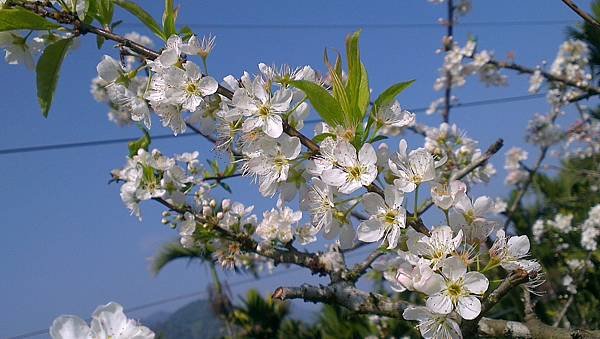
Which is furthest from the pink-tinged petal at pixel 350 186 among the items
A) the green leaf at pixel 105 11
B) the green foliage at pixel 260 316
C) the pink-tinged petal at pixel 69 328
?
the green foliage at pixel 260 316

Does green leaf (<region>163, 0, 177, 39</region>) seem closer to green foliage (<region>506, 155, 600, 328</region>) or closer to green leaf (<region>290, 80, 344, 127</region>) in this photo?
green leaf (<region>290, 80, 344, 127</region>)

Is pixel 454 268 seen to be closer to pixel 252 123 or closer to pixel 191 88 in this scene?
pixel 252 123

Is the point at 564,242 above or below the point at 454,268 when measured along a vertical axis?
below

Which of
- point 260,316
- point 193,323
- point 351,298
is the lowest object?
point 193,323

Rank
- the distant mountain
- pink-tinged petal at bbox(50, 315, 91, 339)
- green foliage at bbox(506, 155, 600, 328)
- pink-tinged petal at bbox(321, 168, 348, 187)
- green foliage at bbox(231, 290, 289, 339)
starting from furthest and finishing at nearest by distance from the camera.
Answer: the distant mountain < green foliage at bbox(231, 290, 289, 339) < green foliage at bbox(506, 155, 600, 328) < pink-tinged petal at bbox(321, 168, 348, 187) < pink-tinged petal at bbox(50, 315, 91, 339)

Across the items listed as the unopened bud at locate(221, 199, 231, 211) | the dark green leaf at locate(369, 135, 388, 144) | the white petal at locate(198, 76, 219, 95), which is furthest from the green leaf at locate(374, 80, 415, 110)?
the unopened bud at locate(221, 199, 231, 211)

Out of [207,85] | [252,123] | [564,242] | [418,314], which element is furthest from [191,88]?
[564,242]
